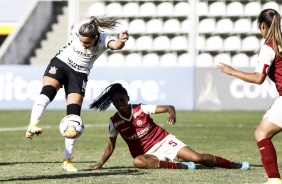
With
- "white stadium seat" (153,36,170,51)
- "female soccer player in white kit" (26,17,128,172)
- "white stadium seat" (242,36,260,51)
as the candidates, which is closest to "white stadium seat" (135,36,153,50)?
"white stadium seat" (153,36,170,51)

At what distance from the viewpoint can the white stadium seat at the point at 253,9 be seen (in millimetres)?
32188

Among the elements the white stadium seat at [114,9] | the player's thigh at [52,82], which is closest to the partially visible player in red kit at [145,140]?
the player's thigh at [52,82]

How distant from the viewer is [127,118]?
10.8 metres

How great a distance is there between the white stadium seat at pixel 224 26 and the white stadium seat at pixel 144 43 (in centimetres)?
267

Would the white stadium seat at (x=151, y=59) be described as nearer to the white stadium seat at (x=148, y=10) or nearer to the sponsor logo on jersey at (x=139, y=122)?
the white stadium seat at (x=148, y=10)

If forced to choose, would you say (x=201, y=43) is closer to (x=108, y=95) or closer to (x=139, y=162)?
(x=108, y=95)

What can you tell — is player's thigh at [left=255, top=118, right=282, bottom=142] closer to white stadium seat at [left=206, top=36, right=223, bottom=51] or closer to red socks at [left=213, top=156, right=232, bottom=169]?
red socks at [left=213, top=156, right=232, bottom=169]

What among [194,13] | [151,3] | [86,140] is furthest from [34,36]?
[86,140]

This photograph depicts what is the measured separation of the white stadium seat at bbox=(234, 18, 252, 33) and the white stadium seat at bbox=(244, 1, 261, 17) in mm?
312

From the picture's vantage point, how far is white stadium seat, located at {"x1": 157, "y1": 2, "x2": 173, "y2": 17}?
3275 cm

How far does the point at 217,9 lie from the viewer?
32281mm

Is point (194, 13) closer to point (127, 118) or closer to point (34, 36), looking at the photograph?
point (34, 36)

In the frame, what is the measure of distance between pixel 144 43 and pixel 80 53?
71.9ft

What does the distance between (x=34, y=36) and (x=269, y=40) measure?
25.3 meters
